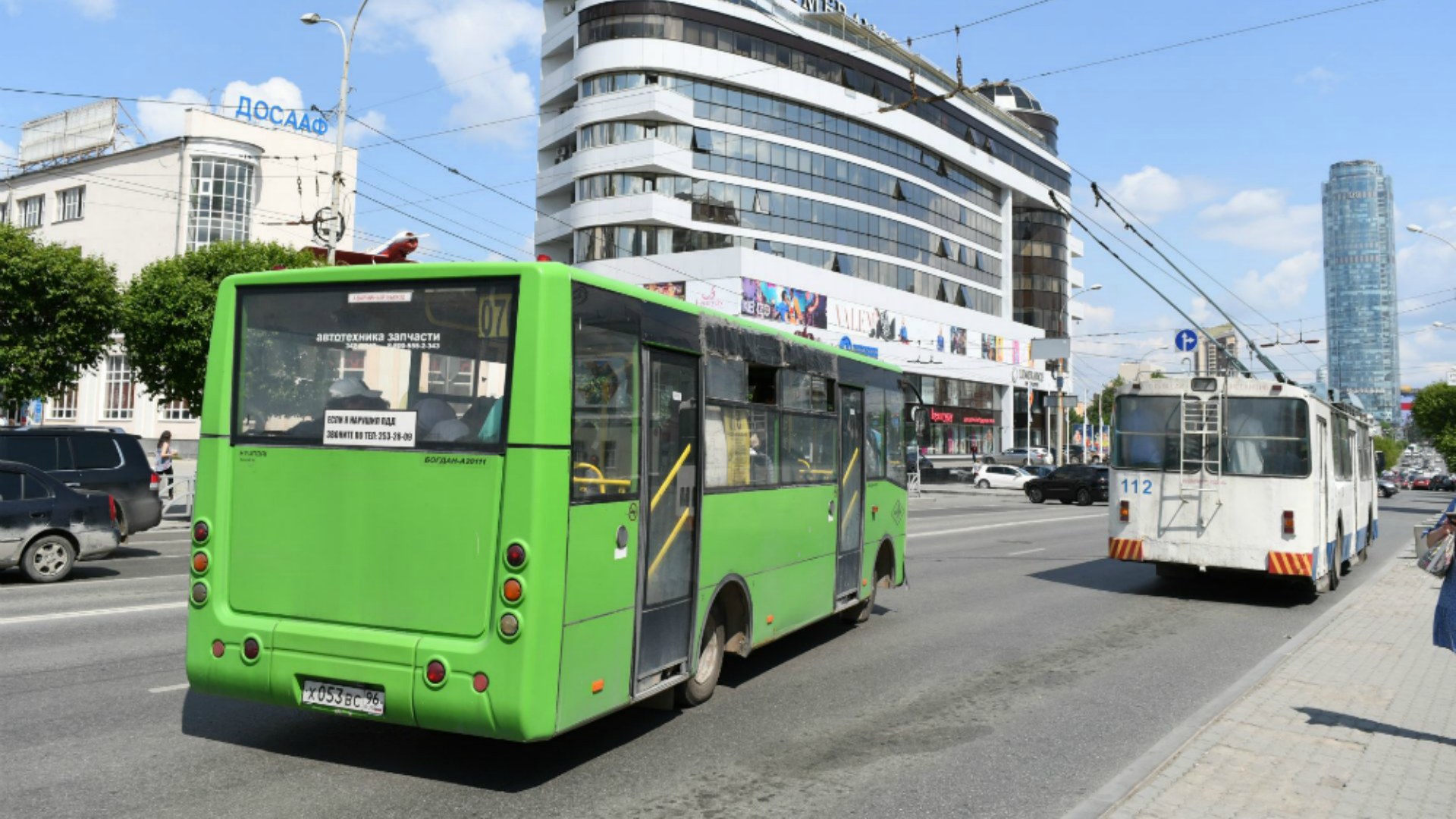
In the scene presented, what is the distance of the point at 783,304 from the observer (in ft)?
181

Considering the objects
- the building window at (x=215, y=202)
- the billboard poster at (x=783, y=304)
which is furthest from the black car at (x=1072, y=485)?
the building window at (x=215, y=202)

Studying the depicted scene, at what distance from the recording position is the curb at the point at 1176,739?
209 inches

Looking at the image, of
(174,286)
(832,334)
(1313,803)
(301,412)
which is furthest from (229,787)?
(832,334)

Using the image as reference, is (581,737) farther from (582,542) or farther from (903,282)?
(903,282)

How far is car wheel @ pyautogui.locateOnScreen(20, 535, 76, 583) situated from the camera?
1288cm

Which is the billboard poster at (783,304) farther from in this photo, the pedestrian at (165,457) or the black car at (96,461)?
the black car at (96,461)

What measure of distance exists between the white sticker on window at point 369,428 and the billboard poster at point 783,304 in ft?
151

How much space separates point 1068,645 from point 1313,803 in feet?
15.7

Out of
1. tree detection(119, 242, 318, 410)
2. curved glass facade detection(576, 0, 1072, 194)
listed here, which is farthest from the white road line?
curved glass facade detection(576, 0, 1072, 194)

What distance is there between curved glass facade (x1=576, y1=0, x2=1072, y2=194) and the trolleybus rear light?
45386 mm

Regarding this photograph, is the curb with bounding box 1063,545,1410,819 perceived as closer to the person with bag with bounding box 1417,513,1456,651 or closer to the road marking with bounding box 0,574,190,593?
the person with bag with bounding box 1417,513,1456,651

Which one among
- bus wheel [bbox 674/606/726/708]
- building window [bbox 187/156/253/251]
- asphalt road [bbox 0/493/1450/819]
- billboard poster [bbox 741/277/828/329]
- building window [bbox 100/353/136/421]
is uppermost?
building window [bbox 187/156/253/251]

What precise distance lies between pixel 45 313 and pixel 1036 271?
237 ft

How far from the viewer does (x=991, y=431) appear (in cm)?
7581
